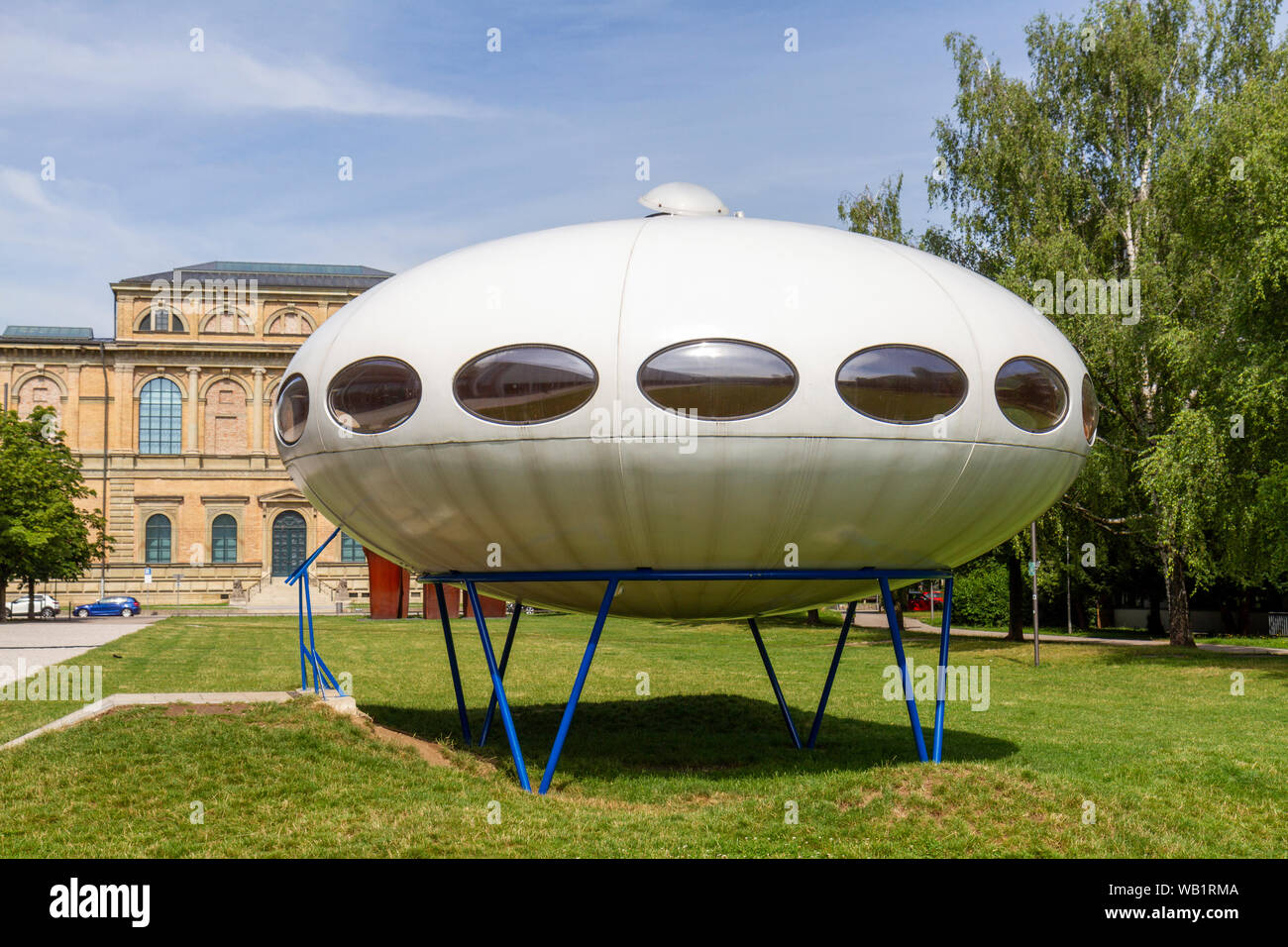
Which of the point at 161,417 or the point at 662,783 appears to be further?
the point at 161,417

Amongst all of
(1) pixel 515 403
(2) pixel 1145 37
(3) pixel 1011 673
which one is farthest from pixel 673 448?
(2) pixel 1145 37

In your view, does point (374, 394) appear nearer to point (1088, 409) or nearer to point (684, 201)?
point (684, 201)

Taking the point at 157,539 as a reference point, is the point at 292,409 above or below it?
above

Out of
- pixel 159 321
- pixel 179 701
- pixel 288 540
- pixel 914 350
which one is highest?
pixel 159 321

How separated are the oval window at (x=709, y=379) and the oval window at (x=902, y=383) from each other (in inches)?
30.5

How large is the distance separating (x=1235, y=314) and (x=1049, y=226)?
937 cm

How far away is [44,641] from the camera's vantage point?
36.5m

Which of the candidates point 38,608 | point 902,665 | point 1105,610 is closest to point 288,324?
point 38,608

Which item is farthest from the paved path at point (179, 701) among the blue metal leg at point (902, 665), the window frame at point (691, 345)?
the blue metal leg at point (902, 665)

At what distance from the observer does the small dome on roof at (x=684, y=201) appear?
43.2 feet

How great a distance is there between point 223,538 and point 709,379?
8734 centimetres

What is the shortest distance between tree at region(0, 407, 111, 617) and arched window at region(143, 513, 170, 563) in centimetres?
3615

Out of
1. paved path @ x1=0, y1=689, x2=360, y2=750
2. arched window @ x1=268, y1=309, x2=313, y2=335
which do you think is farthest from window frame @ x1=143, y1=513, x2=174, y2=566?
Result: paved path @ x1=0, y1=689, x2=360, y2=750

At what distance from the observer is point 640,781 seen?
40.3ft
